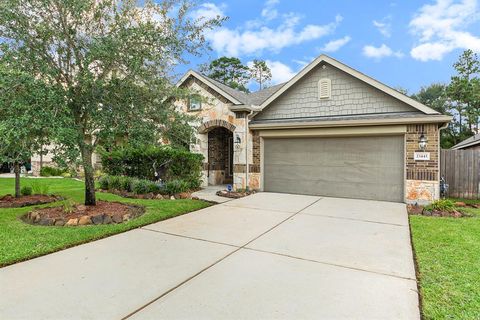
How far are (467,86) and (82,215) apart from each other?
33.8 m

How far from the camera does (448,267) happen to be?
12.7 feet

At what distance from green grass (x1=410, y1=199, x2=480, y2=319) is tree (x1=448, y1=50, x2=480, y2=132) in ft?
88.0

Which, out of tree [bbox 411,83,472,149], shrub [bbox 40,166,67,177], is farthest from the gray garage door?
tree [bbox 411,83,472,149]

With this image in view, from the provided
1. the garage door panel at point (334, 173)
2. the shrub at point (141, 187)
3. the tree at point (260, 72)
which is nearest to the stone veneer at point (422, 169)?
the garage door panel at point (334, 173)

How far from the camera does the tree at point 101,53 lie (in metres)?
5.42

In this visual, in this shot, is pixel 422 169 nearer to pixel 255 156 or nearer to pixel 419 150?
pixel 419 150

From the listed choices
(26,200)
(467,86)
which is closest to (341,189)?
(26,200)

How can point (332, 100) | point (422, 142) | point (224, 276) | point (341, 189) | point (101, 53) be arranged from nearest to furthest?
point (224, 276) → point (101, 53) → point (422, 142) → point (341, 189) → point (332, 100)

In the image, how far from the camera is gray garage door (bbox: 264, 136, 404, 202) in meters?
9.28

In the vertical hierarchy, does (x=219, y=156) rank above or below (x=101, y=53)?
below

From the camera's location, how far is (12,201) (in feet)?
26.7

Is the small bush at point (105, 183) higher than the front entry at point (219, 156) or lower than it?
lower

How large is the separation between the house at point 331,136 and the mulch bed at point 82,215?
2.75m

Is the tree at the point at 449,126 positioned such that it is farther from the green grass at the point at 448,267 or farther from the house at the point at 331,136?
the green grass at the point at 448,267
